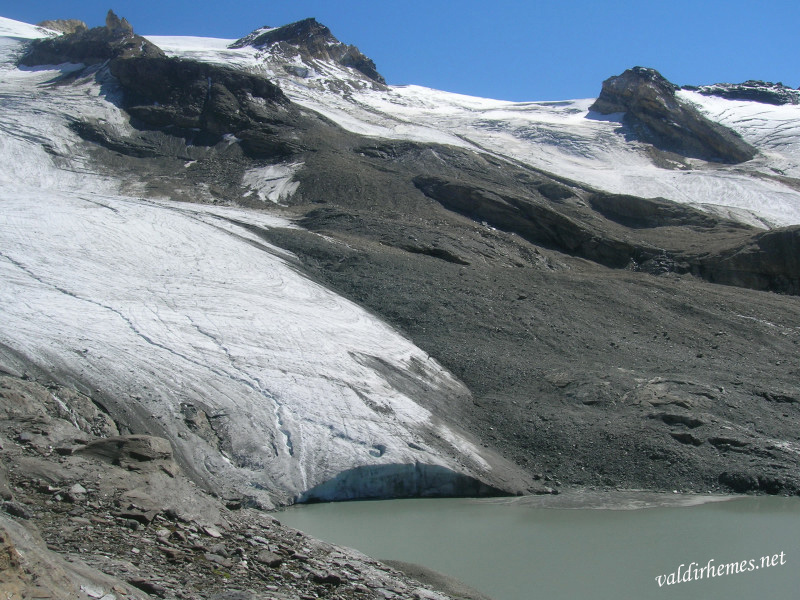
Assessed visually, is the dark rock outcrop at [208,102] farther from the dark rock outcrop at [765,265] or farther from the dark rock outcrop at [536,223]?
the dark rock outcrop at [765,265]

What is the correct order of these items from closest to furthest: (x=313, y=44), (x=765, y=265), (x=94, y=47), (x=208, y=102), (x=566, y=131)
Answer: (x=765, y=265) → (x=208, y=102) → (x=94, y=47) → (x=566, y=131) → (x=313, y=44)

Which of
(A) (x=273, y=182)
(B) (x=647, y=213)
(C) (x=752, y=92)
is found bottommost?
(A) (x=273, y=182)

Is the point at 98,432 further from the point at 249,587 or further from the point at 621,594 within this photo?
the point at 621,594

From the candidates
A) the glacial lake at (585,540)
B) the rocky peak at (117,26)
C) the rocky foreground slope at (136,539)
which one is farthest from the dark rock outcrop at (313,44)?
the rocky foreground slope at (136,539)

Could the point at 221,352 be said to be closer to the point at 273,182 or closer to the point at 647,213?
the point at 273,182

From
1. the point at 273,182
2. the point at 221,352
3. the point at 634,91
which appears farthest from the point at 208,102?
the point at 634,91

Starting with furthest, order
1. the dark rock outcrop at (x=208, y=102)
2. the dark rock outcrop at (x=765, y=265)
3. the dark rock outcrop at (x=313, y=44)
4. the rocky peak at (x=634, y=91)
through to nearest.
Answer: the dark rock outcrop at (x=313, y=44) < the rocky peak at (x=634, y=91) < the dark rock outcrop at (x=208, y=102) < the dark rock outcrop at (x=765, y=265)

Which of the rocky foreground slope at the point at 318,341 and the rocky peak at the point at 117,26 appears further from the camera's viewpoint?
the rocky peak at the point at 117,26
